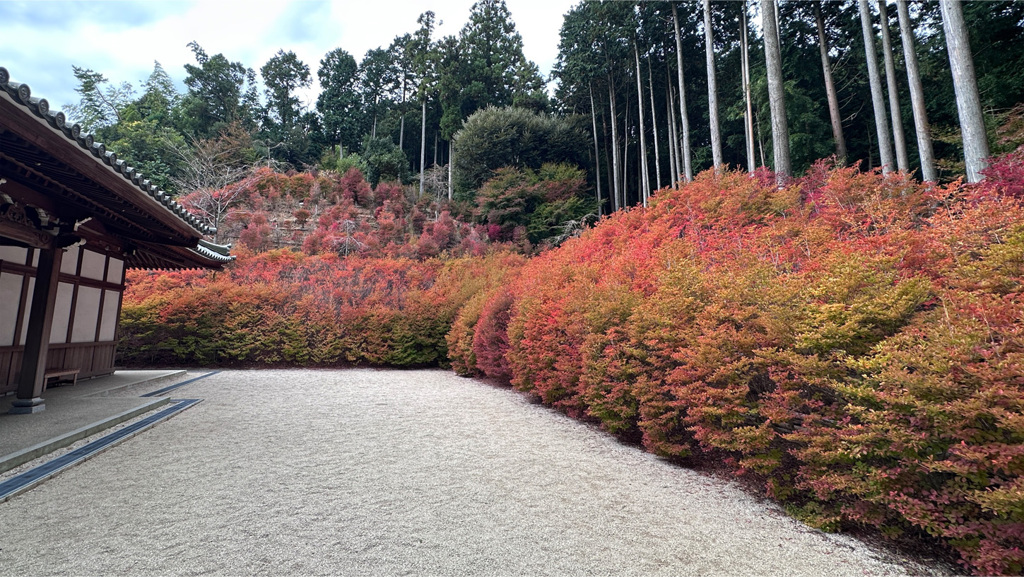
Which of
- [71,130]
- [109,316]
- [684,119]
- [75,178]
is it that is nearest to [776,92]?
[684,119]

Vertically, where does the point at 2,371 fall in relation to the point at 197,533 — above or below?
above

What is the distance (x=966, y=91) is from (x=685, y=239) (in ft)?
14.9

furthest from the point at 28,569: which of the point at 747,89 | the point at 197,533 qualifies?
the point at 747,89

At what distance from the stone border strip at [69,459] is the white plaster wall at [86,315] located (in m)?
2.71

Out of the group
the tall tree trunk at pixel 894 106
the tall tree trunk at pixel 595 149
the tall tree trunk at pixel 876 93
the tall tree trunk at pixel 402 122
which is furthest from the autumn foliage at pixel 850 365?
the tall tree trunk at pixel 402 122

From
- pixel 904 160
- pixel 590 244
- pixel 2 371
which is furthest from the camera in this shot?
pixel 904 160

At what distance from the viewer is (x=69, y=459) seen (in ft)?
10.3

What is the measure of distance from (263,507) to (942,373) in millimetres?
3586

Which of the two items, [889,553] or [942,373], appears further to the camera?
[889,553]

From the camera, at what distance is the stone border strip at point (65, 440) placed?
9.56 ft

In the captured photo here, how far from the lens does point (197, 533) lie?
2.09 meters

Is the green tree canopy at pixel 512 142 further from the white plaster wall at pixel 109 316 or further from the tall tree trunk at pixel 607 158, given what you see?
the white plaster wall at pixel 109 316

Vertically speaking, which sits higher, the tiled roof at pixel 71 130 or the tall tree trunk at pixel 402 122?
the tall tree trunk at pixel 402 122

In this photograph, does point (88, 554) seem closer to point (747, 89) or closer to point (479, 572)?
point (479, 572)
